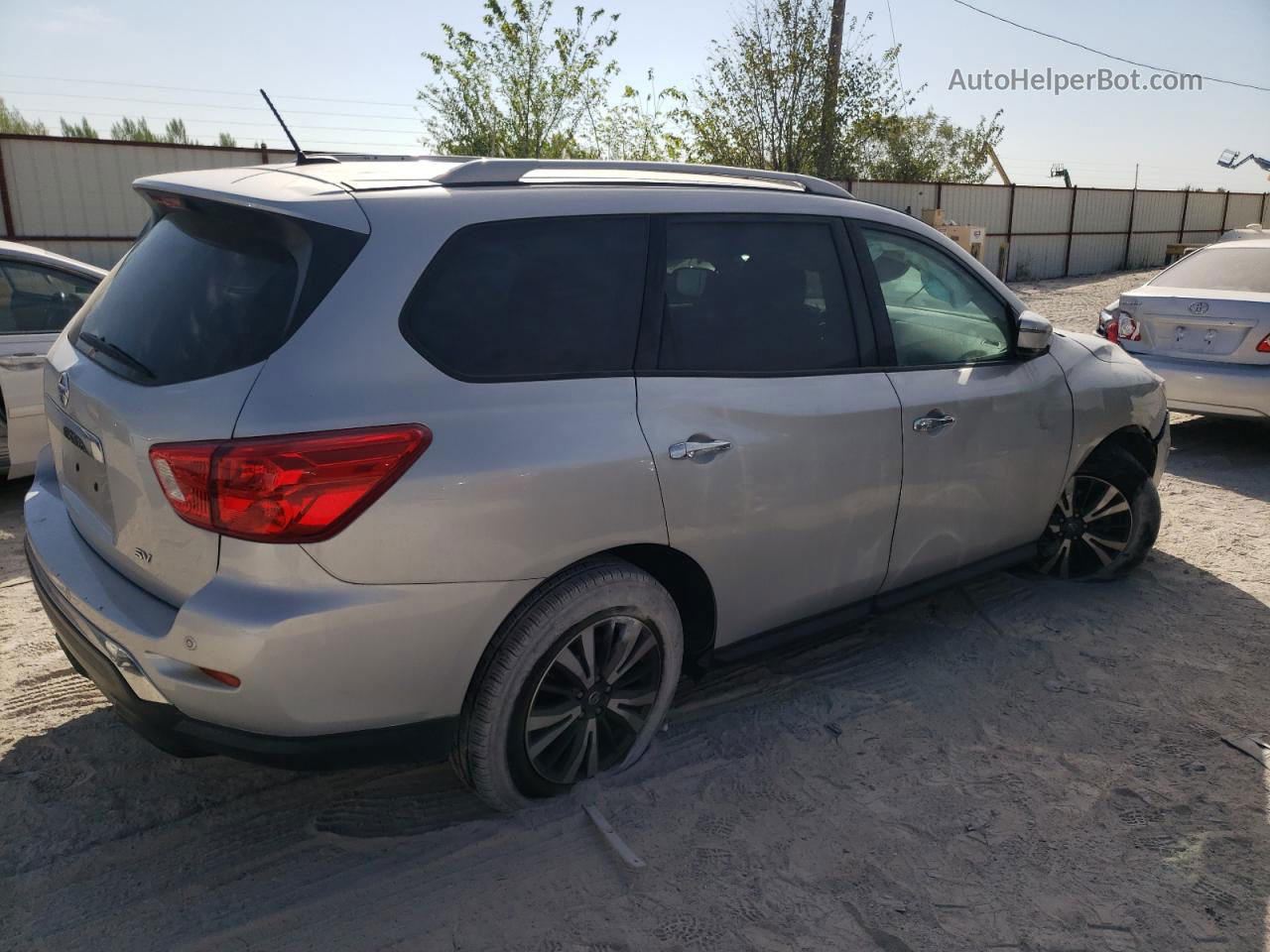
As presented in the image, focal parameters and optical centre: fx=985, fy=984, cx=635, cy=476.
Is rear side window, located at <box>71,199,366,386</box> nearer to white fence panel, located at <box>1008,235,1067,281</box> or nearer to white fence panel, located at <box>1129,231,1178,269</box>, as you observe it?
white fence panel, located at <box>1008,235,1067,281</box>

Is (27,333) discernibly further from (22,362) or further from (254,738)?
(254,738)

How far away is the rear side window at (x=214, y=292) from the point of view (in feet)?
7.94

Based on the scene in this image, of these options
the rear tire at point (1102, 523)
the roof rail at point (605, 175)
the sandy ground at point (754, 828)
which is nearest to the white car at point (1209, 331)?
the rear tire at point (1102, 523)

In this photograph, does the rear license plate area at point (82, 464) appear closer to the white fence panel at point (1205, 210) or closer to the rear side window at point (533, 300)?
the rear side window at point (533, 300)

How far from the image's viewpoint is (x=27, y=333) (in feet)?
18.2

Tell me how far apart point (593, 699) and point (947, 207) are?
24.0 metres

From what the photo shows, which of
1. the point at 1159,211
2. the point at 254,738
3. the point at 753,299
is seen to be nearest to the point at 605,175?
the point at 753,299

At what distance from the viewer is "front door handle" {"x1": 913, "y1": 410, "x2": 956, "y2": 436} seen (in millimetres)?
3512

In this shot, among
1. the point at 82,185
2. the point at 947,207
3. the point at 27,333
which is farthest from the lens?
the point at 947,207

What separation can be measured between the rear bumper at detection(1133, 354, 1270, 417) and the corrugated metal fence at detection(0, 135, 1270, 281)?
12.6 m

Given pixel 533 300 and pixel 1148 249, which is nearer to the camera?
pixel 533 300

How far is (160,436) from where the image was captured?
2.37 m

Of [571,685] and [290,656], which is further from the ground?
[290,656]

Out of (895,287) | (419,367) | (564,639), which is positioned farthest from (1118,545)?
(419,367)
